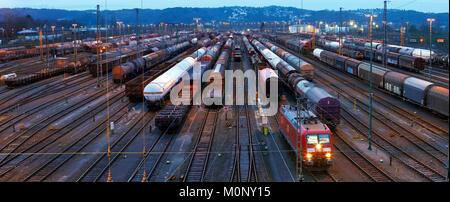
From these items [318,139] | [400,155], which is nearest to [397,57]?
[400,155]

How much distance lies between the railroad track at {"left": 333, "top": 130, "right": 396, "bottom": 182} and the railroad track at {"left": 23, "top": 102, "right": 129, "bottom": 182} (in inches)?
653

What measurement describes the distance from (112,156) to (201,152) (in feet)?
18.0

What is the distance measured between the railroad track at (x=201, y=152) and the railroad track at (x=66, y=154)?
24.5 ft

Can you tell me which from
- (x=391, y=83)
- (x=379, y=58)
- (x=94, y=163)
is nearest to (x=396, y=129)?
(x=391, y=83)

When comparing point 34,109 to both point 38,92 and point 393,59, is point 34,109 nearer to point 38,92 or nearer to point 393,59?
point 38,92

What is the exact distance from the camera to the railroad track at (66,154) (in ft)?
61.5

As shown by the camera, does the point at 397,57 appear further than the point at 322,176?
Yes

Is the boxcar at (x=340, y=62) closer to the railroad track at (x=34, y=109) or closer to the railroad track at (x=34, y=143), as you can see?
the railroad track at (x=34, y=143)

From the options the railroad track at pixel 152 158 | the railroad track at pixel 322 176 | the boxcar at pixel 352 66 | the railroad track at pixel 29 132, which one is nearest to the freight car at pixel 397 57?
the boxcar at pixel 352 66

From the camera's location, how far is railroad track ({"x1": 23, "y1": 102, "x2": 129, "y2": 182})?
18.7 m

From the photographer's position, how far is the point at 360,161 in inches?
787

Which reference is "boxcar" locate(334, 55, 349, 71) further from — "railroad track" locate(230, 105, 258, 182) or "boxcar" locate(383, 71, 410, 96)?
"railroad track" locate(230, 105, 258, 182)

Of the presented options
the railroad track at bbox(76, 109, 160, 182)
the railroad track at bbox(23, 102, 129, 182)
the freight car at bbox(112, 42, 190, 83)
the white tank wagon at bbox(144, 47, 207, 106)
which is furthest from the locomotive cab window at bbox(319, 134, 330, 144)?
the freight car at bbox(112, 42, 190, 83)
